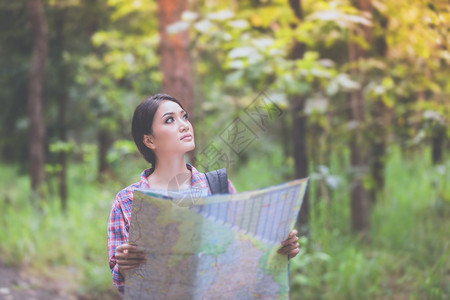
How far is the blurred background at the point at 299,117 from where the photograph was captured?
8.80 feet

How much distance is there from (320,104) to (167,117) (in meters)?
1.84

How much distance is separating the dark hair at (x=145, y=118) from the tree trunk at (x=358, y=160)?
268 centimetres

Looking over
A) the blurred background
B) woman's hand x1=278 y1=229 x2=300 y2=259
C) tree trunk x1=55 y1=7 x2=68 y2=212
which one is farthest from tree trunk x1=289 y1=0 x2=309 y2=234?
tree trunk x1=55 y1=7 x2=68 y2=212

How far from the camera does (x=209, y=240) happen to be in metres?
1.13

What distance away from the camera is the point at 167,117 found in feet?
4.70

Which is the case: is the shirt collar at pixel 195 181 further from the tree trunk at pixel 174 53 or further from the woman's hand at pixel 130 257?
the tree trunk at pixel 174 53

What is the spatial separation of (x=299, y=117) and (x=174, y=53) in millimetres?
1313

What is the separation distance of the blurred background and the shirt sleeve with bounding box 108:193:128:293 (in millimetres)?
356

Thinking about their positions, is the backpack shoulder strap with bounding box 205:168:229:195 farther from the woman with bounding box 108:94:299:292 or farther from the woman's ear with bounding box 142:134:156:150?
the woman's ear with bounding box 142:134:156:150

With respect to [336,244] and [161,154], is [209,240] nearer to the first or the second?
[161,154]

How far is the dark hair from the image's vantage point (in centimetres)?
145

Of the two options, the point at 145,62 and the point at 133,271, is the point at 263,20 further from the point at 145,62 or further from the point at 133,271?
the point at 145,62

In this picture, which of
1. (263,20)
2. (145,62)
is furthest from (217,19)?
(145,62)

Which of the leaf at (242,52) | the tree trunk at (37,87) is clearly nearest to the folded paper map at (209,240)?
the leaf at (242,52)
